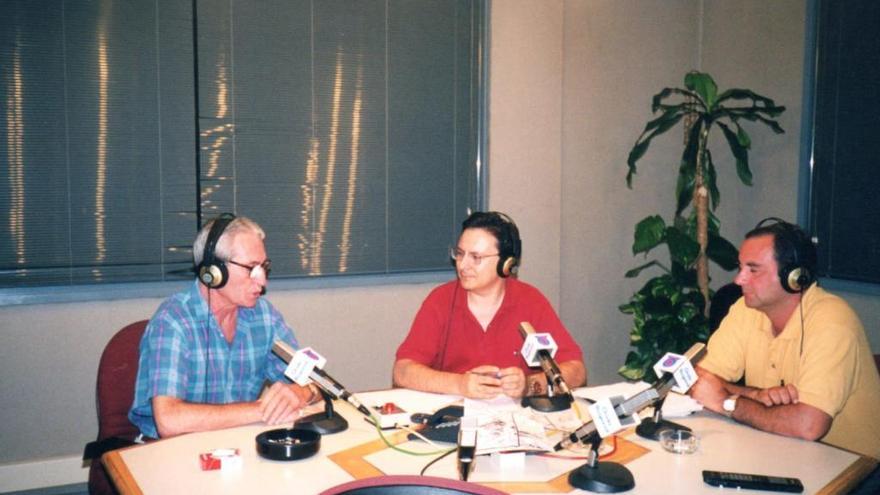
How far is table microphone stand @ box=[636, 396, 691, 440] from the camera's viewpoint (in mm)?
1941

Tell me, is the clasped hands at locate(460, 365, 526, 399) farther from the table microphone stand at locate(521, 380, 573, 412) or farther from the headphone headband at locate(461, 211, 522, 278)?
the headphone headband at locate(461, 211, 522, 278)

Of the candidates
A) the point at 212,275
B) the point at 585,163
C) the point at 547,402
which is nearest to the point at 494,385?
the point at 547,402

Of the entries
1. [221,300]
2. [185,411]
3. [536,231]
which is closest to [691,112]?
[536,231]

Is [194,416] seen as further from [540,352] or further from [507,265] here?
[507,265]

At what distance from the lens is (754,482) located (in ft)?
5.28

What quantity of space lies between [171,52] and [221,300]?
1.62 metres

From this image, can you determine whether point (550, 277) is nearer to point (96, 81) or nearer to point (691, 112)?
point (691, 112)

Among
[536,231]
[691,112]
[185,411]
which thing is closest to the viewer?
[185,411]

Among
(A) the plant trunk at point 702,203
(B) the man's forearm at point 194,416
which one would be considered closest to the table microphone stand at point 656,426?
(B) the man's forearm at point 194,416

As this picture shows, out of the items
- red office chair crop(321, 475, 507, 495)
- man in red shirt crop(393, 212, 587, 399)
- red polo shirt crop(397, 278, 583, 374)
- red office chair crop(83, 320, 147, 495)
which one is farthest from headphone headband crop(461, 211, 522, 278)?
red office chair crop(321, 475, 507, 495)

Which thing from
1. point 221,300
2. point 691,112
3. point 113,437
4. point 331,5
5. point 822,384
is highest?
point 331,5

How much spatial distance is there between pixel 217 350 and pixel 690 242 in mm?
2567

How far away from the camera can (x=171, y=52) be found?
333cm

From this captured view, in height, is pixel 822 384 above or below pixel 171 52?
below
